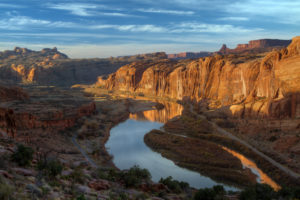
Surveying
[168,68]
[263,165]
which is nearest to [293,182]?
[263,165]

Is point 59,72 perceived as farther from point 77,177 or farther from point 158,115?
point 77,177

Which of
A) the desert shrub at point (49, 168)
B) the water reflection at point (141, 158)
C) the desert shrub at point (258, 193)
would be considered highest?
the desert shrub at point (49, 168)

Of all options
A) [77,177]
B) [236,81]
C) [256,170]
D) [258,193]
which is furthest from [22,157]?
[236,81]

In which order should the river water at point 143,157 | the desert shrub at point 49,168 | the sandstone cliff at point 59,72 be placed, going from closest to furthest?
the desert shrub at point 49,168
the river water at point 143,157
the sandstone cliff at point 59,72

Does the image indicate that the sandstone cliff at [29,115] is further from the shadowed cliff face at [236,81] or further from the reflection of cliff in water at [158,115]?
the shadowed cliff face at [236,81]

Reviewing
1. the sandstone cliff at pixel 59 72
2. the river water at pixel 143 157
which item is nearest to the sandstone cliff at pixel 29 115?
the river water at pixel 143 157

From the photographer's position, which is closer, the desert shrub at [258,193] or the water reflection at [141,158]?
the desert shrub at [258,193]
